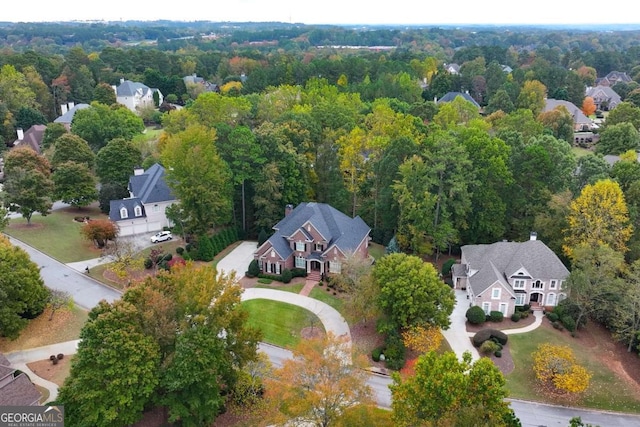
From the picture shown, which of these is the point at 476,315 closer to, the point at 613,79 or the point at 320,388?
the point at 320,388

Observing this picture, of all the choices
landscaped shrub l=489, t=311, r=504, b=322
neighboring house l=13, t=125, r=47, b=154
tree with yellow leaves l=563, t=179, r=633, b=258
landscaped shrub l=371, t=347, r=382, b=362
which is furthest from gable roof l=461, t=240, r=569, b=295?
neighboring house l=13, t=125, r=47, b=154

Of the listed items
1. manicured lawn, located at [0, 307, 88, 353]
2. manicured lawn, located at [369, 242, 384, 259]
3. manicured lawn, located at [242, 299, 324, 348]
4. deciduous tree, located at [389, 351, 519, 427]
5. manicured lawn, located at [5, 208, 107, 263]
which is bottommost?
manicured lawn, located at [242, 299, 324, 348]

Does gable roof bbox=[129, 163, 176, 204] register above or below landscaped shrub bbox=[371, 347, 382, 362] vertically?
above

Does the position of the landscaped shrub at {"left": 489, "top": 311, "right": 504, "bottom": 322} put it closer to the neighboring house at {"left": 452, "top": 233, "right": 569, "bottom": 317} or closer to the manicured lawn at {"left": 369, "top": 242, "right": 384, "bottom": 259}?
the neighboring house at {"left": 452, "top": 233, "right": 569, "bottom": 317}

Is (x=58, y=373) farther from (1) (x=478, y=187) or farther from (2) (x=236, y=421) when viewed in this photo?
(1) (x=478, y=187)

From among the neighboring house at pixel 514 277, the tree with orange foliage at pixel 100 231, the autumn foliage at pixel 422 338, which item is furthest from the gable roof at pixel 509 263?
the tree with orange foliage at pixel 100 231

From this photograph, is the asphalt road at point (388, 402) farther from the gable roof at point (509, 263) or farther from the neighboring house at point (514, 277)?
the gable roof at point (509, 263)
